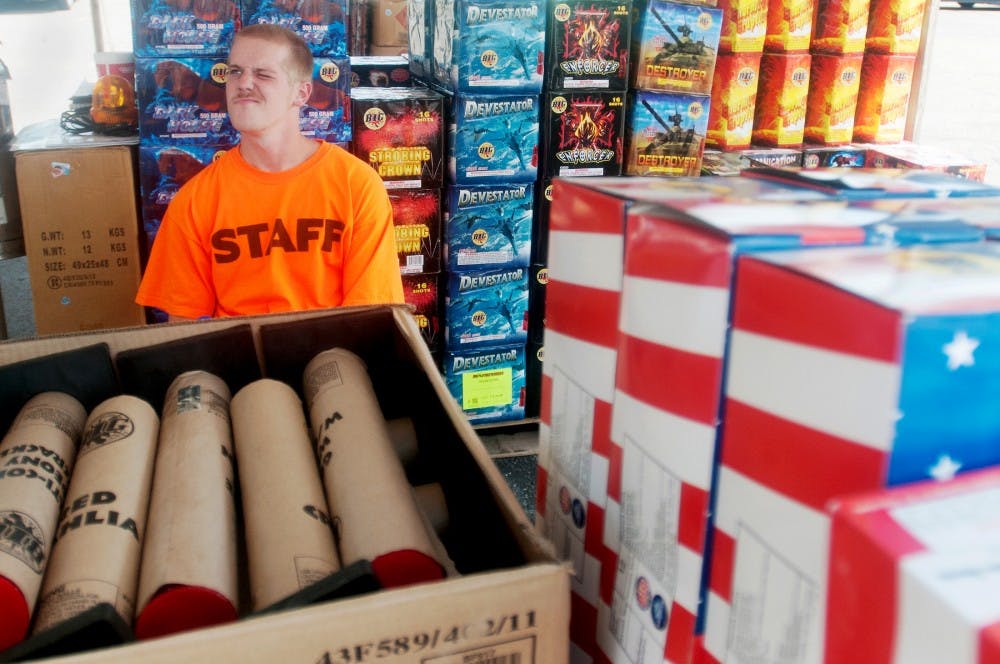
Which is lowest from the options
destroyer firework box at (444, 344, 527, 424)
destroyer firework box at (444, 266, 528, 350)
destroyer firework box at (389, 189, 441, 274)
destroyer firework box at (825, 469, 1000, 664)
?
destroyer firework box at (444, 344, 527, 424)

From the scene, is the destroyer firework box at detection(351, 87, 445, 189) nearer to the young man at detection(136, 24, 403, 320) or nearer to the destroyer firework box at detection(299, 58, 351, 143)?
the destroyer firework box at detection(299, 58, 351, 143)

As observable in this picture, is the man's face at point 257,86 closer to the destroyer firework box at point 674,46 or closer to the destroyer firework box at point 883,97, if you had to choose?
the destroyer firework box at point 674,46

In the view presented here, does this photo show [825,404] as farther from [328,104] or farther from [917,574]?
[328,104]

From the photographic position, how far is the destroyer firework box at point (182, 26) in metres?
2.56

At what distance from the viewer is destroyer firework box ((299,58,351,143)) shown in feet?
8.87

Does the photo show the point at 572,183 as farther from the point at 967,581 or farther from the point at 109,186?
the point at 109,186

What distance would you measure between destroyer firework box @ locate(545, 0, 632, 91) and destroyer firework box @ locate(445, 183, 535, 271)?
1.29 feet

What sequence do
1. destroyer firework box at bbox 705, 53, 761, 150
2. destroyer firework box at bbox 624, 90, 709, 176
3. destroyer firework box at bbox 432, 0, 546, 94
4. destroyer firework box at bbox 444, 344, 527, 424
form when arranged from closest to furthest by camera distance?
1. destroyer firework box at bbox 432, 0, 546, 94
2. destroyer firework box at bbox 624, 90, 709, 176
3. destroyer firework box at bbox 444, 344, 527, 424
4. destroyer firework box at bbox 705, 53, 761, 150

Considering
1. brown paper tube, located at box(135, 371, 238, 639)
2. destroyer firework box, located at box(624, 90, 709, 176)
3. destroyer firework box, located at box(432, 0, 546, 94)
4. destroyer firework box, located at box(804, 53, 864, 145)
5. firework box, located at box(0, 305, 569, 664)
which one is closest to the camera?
firework box, located at box(0, 305, 569, 664)

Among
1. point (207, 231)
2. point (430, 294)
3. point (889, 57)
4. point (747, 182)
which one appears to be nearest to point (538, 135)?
point (430, 294)

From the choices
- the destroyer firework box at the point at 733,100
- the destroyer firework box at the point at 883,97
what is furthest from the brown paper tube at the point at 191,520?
the destroyer firework box at the point at 883,97

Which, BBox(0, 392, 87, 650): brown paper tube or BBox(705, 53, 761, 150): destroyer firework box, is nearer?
BBox(0, 392, 87, 650): brown paper tube

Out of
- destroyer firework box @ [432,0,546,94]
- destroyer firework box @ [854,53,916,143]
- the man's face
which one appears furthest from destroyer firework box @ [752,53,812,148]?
the man's face

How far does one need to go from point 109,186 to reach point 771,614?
2625mm
